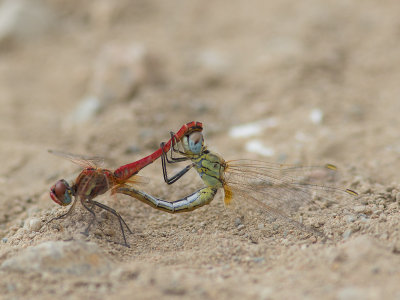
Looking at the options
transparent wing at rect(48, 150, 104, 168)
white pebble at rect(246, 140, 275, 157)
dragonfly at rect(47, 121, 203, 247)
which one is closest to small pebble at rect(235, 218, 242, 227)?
dragonfly at rect(47, 121, 203, 247)

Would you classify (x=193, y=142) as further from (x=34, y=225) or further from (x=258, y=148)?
(x=258, y=148)

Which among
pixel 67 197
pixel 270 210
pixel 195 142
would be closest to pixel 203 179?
pixel 195 142

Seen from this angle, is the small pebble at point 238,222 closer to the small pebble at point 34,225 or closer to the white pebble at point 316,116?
the small pebble at point 34,225

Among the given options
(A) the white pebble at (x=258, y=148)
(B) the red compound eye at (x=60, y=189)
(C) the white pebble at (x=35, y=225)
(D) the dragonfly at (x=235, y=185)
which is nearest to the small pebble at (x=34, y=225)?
(C) the white pebble at (x=35, y=225)

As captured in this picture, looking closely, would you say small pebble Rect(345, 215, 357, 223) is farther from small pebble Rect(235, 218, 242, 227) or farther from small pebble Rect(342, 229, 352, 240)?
small pebble Rect(235, 218, 242, 227)

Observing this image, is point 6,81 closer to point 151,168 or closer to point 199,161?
point 151,168

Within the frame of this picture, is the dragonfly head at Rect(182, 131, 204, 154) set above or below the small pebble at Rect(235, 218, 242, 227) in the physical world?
above

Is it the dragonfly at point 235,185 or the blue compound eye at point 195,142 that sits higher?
the blue compound eye at point 195,142

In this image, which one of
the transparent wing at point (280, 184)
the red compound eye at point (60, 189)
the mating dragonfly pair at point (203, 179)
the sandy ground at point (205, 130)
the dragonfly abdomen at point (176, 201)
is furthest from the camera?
the transparent wing at point (280, 184)
